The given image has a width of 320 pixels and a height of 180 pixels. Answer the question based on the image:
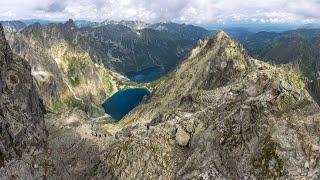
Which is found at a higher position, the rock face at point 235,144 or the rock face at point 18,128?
the rock face at point 18,128

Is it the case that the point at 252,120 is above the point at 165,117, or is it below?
above

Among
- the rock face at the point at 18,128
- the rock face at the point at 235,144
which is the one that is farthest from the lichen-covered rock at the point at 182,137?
the rock face at the point at 18,128

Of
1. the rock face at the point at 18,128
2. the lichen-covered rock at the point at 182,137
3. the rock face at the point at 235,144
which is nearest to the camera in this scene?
the rock face at the point at 18,128

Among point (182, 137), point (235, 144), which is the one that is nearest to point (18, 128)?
point (235, 144)

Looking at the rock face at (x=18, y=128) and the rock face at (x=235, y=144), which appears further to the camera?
the rock face at (x=235, y=144)

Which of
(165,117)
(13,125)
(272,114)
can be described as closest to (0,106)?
(13,125)

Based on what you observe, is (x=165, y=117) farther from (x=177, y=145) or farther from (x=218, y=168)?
(x=218, y=168)

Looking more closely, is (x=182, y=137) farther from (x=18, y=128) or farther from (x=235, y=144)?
(x=18, y=128)

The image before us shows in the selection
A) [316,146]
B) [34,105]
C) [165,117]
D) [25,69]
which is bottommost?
[165,117]

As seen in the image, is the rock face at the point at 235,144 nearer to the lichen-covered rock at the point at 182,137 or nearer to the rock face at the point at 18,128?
the lichen-covered rock at the point at 182,137

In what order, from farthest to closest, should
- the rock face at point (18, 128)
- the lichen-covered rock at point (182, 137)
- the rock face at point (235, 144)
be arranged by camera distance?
the lichen-covered rock at point (182, 137) → the rock face at point (235, 144) → the rock face at point (18, 128)
